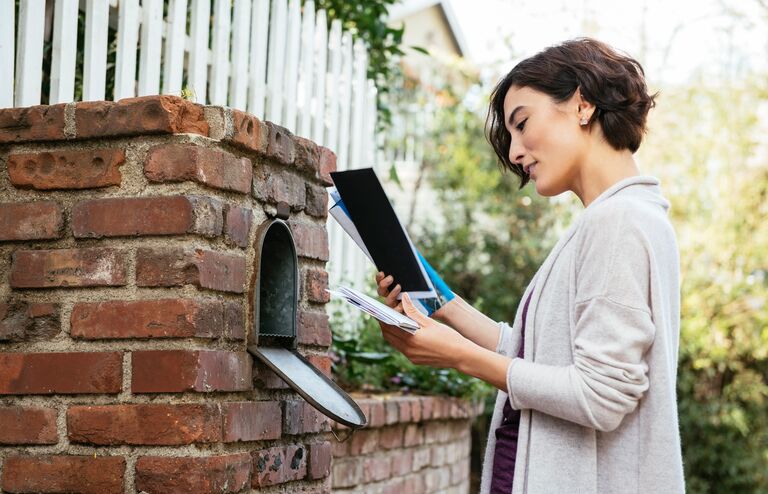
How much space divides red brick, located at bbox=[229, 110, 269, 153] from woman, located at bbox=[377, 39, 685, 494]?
1.59 feet

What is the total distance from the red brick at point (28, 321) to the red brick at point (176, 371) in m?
0.21

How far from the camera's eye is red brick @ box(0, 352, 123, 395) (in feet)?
6.53

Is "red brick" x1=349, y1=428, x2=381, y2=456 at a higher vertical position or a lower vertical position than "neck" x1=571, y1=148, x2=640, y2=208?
lower

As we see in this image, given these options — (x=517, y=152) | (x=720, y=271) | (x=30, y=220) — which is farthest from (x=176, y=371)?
(x=720, y=271)

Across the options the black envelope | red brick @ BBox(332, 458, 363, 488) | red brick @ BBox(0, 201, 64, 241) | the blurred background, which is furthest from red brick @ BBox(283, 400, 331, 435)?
the blurred background

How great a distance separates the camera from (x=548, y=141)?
2230mm

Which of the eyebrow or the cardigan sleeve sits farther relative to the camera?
the eyebrow

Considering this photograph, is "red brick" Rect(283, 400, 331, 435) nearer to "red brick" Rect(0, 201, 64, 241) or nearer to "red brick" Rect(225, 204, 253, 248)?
"red brick" Rect(225, 204, 253, 248)

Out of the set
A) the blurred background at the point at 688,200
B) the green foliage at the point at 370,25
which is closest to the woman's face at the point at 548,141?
the green foliage at the point at 370,25

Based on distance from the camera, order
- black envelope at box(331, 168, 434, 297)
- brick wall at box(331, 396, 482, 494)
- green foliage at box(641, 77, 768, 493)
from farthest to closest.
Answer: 1. green foliage at box(641, 77, 768, 493)
2. brick wall at box(331, 396, 482, 494)
3. black envelope at box(331, 168, 434, 297)

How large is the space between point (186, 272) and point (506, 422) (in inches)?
30.8

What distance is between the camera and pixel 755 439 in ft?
26.7

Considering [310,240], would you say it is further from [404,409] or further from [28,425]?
[404,409]

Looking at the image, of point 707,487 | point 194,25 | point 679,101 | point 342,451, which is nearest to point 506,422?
point 342,451
